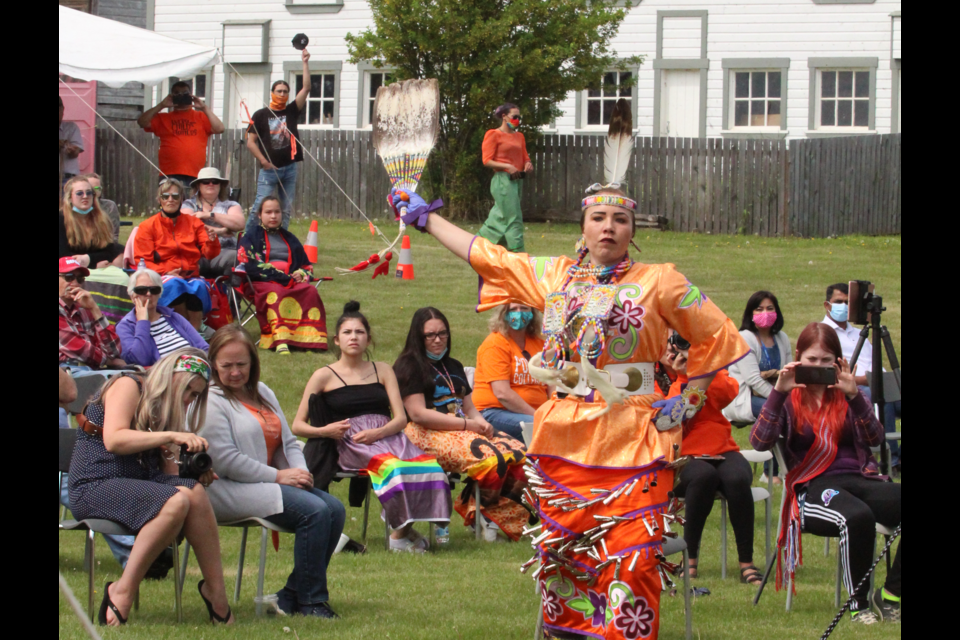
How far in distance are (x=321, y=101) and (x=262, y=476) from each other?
60.8 feet

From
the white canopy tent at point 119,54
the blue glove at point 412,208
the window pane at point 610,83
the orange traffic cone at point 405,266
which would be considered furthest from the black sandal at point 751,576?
the window pane at point 610,83

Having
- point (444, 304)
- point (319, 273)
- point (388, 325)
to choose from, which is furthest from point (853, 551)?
point (319, 273)

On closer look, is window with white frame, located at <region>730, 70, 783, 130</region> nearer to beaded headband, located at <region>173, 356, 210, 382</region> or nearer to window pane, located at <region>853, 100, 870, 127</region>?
window pane, located at <region>853, 100, 870, 127</region>

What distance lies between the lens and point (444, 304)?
1214 centimetres

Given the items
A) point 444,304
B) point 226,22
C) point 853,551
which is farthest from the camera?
point 226,22

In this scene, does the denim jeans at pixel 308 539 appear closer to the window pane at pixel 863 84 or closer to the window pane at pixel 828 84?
the window pane at pixel 828 84

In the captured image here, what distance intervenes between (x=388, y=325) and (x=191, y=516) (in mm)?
6392

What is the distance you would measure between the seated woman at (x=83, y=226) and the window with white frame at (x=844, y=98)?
14902mm

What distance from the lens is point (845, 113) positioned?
21.1 metres

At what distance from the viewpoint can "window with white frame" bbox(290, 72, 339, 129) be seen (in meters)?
23.1

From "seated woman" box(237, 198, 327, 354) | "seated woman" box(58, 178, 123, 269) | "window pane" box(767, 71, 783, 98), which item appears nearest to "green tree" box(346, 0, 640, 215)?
"window pane" box(767, 71, 783, 98)

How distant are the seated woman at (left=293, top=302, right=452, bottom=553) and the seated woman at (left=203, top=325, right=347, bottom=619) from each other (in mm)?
1000

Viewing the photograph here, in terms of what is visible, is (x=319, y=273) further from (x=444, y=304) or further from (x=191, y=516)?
(x=191, y=516)

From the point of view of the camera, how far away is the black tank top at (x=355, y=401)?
6.79 metres
